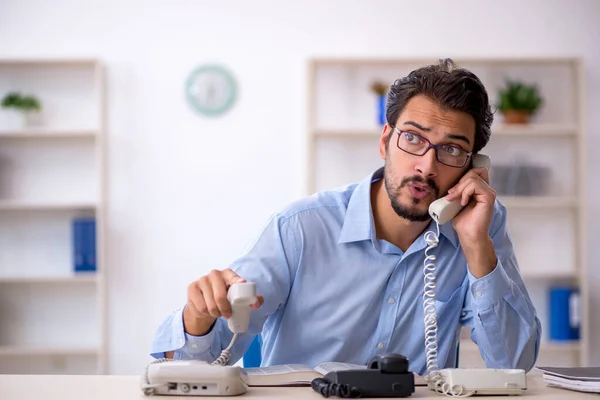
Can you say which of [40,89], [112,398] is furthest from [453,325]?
[40,89]

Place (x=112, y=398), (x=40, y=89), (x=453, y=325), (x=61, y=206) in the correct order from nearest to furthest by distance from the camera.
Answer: (x=112, y=398) → (x=453, y=325) → (x=61, y=206) → (x=40, y=89)

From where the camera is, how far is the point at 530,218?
476cm

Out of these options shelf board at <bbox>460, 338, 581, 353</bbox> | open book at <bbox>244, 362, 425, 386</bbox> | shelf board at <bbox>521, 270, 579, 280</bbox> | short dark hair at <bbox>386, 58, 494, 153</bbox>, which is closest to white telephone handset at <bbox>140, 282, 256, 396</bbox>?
open book at <bbox>244, 362, 425, 386</bbox>

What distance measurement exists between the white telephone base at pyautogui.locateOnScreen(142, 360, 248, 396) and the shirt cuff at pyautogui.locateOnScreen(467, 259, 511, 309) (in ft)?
2.19

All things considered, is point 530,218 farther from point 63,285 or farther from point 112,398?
point 112,398

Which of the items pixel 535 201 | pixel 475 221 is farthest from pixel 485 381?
pixel 535 201

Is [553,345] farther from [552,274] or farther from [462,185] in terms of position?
[462,185]

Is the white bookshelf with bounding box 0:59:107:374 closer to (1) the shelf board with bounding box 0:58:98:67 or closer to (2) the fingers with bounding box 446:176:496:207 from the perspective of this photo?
(1) the shelf board with bounding box 0:58:98:67

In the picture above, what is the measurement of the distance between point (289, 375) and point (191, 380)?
284 millimetres

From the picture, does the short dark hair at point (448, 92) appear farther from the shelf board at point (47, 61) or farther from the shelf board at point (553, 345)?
the shelf board at point (47, 61)

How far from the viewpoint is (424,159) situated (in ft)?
6.06

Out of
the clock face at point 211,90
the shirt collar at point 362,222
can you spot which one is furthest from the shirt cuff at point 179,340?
the clock face at point 211,90

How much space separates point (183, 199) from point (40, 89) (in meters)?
1.10

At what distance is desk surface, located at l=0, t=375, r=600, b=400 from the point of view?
1.35 meters
